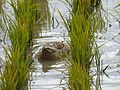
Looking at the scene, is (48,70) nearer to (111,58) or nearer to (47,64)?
(47,64)

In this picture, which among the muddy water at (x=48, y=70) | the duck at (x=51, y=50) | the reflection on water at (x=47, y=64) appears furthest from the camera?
the duck at (x=51, y=50)

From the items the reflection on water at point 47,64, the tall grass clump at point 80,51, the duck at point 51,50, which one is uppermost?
the tall grass clump at point 80,51

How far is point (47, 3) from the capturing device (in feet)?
32.3

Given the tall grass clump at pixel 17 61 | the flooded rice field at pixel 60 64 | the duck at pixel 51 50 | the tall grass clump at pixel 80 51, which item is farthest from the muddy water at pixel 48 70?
the tall grass clump at pixel 17 61

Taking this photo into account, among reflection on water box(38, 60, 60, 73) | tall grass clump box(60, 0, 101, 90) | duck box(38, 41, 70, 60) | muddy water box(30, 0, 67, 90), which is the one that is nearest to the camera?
tall grass clump box(60, 0, 101, 90)

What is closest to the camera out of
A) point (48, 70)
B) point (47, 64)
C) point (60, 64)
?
point (48, 70)

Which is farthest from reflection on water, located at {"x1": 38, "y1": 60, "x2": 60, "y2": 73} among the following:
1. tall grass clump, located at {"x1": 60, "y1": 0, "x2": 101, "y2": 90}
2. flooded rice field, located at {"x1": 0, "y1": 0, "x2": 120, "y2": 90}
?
tall grass clump, located at {"x1": 60, "y1": 0, "x2": 101, "y2": 90}

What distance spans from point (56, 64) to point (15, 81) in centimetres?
205

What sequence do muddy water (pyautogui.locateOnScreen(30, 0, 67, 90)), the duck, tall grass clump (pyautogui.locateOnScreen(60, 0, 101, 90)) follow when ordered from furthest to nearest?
the duck, muddy water (pyautogui.locateOnScreen(30, 0, 67, 90)), tall grass clump (pyautogui.locateOnScreen(60, 0, 101, 90))

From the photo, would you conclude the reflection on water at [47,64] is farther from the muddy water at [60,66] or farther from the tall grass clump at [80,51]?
the tall grass clump at [80,51]

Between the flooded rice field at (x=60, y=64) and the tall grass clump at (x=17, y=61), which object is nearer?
the tall grass clump at (x=17, y=61)

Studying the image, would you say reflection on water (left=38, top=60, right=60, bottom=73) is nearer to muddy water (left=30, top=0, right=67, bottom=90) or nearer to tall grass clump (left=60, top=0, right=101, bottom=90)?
muddy water (left=30, top=0, right=67, bottom=90)

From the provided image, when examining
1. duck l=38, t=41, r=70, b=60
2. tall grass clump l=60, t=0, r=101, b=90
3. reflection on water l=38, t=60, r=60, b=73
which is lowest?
reflection on water l=38, t=60, r=60, b=73

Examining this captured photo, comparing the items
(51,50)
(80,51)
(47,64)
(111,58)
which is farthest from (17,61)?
(51,50)
